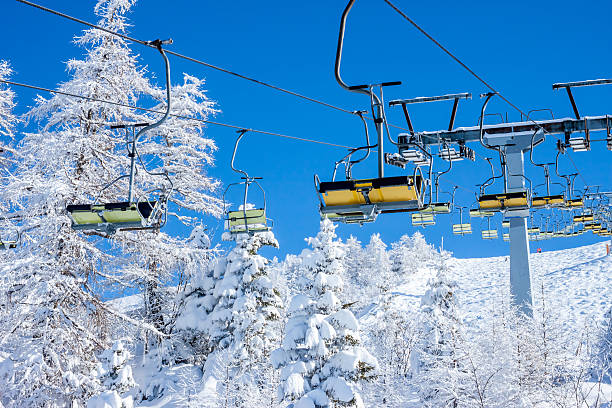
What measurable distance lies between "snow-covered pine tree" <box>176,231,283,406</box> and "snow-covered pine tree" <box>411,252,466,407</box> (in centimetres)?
648

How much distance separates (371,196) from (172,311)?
17432mm

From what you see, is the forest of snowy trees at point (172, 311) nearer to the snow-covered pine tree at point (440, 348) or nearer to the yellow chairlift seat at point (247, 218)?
the snow-covered pine tree at point (440, 348)

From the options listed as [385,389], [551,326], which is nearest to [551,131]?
[551,326]

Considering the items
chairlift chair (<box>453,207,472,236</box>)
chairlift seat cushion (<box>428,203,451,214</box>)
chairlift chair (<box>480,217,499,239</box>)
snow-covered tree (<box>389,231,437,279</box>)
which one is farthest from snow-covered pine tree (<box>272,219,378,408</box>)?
snow-covered tree (<box>389,231,437,279</box>)

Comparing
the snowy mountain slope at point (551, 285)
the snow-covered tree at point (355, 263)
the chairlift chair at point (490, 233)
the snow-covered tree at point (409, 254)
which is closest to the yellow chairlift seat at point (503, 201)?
the chairlift chair at point (490, 233)

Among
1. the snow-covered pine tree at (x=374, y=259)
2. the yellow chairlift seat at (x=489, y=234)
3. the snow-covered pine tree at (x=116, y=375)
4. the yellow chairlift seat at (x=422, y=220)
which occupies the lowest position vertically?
the snow-covered pine tree at (x=116, y=375)

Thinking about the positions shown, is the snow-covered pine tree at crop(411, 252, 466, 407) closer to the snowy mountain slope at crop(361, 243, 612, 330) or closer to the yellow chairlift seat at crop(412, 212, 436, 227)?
the yellow chairlift seat at crop(412, 212, 436, 227)

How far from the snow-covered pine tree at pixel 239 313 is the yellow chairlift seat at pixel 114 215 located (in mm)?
16043

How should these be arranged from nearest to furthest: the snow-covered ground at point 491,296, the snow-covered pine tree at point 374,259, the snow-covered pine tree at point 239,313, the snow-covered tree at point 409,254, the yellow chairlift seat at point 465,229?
the snow-covered ground at point 491,296 → the snow-covered pine tree at point 239,313 → the yellow chairlift seat at point 465,229 → the snow-covered pine tree at point 374,259 → the snow-covered tree at point 409,254

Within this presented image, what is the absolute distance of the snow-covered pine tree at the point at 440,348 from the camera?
20.4m

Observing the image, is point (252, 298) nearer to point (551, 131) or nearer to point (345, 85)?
point (551, 131)

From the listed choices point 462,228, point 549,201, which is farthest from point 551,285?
point 549,201

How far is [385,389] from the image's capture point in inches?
1209

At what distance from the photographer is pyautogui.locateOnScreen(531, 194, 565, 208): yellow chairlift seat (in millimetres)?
13328
